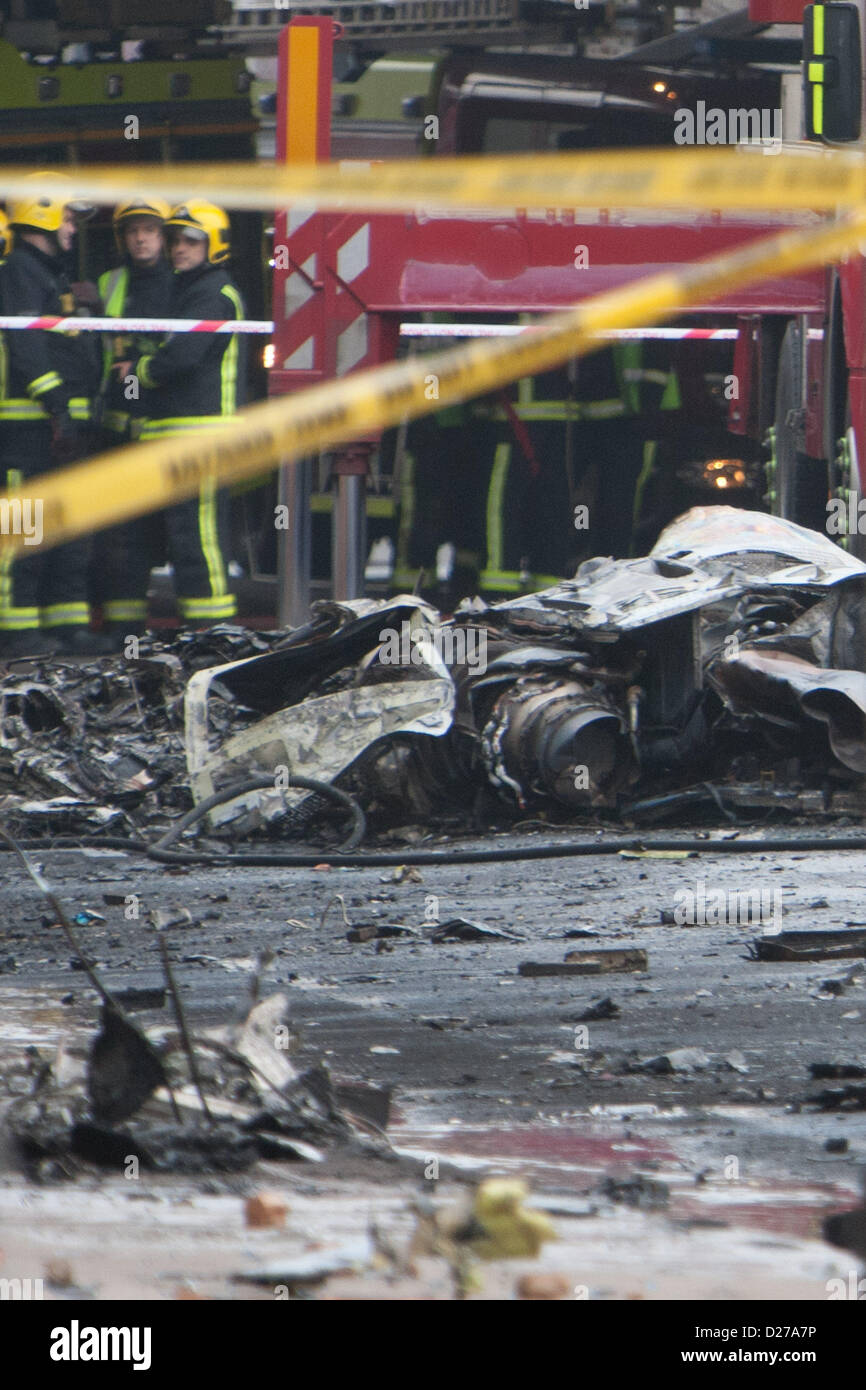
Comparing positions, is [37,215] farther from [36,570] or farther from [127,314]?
[36,570]

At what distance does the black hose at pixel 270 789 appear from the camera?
6.00m

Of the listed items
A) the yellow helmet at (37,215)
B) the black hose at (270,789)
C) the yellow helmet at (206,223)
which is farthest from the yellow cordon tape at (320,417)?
the yellow helmet at (37,215)

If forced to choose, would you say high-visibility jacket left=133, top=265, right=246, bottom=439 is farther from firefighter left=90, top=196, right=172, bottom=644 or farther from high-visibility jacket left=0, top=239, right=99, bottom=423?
high-visibility jacket left=0, top=239, right=99, bottom=423

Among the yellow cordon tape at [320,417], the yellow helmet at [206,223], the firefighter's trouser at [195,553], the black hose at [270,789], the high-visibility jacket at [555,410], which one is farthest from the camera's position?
the high-visibility jacket at [555,410]

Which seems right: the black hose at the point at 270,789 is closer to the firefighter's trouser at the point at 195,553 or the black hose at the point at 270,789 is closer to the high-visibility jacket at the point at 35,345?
the firefighter's trouser at the point at 195,553

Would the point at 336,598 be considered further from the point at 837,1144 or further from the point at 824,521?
the point at 837,1144

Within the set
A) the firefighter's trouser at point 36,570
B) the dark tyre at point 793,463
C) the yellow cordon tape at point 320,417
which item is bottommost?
the firefighter's trouser at point 36,570

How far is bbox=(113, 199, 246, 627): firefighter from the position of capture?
29.7ft

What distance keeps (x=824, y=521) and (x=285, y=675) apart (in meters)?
2.61

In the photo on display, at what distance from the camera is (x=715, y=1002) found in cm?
421

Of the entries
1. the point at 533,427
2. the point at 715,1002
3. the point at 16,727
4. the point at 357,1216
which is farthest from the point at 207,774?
the point at 533,427

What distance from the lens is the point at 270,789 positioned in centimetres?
621

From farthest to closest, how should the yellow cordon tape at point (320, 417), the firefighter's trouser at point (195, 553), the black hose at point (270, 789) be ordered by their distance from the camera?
the firefighter's trouser at point (195, 553)
the black hose at point (270, 789)
the yellow cordon tape at point (320, 417)

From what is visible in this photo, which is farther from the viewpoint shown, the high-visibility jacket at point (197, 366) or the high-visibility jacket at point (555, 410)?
the high-visibility jacket at point (555, 410)
